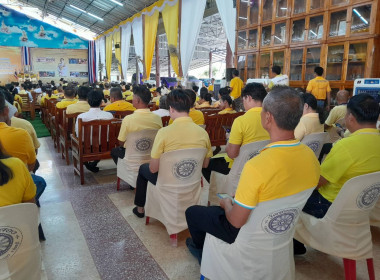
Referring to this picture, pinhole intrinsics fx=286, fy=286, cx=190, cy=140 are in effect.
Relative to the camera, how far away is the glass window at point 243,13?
6293 millimetres

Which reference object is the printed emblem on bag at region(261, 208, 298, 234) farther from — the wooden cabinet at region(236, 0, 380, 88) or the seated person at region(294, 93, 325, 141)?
the wooden cabinet at region(236, 0, 380, 88)

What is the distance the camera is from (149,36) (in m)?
10.2

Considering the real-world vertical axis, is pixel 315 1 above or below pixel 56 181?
above

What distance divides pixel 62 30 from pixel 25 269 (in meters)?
19.6

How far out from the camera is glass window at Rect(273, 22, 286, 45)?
217 inches

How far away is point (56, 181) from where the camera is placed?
10.9 feet

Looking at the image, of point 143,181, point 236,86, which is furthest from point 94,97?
point 236,86

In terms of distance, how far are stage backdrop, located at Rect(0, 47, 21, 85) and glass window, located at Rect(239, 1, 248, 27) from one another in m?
15.1

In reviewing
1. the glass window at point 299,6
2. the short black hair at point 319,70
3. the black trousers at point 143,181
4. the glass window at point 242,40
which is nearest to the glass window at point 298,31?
the glass window at point 299,6

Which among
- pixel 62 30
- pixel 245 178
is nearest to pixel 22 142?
pixel 245 178

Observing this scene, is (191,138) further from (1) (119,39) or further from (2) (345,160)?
(1) (119,39)

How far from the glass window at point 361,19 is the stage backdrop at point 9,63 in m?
17.6

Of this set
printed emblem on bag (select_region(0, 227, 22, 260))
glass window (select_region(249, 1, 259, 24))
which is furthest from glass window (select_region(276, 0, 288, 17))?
printed emblem on bag (select_region(0, 227, 22, 260))

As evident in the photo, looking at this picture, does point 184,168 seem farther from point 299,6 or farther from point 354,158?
point 299,6
